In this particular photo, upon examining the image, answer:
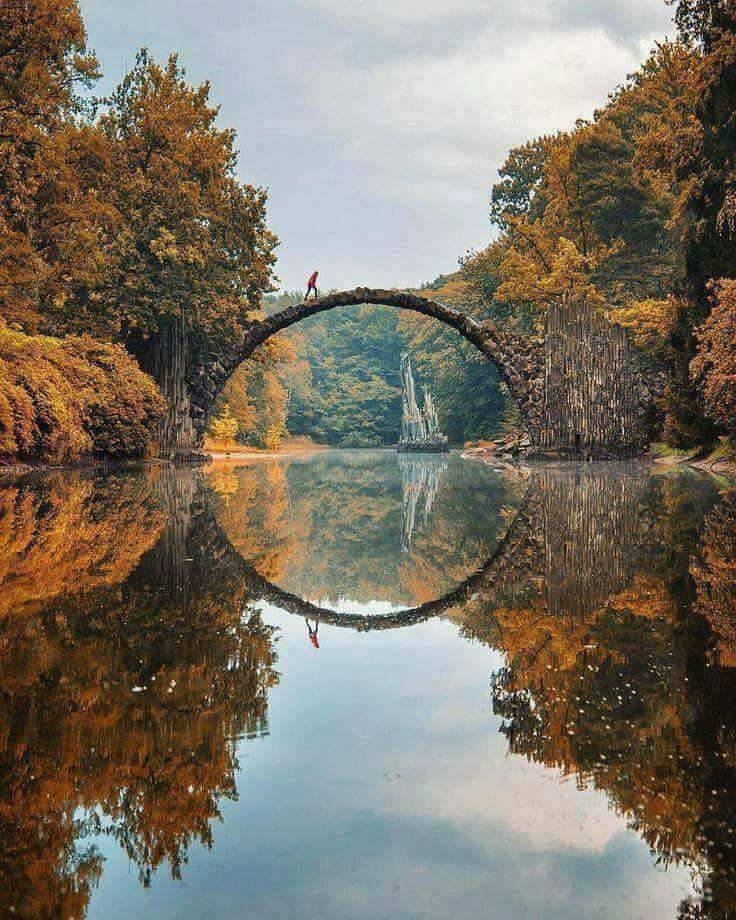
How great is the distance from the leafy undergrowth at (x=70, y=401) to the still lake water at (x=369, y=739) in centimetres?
1163

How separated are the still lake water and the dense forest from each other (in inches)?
492

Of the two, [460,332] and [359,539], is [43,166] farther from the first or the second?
[359,539]

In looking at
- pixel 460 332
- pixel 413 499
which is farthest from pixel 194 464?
pixel 413 499

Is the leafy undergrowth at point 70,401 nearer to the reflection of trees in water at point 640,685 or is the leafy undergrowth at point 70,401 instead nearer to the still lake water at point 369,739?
the still lake water at point 369,739

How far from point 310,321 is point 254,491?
96425 millimetres

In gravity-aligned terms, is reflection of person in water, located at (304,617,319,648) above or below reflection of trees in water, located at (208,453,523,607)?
below

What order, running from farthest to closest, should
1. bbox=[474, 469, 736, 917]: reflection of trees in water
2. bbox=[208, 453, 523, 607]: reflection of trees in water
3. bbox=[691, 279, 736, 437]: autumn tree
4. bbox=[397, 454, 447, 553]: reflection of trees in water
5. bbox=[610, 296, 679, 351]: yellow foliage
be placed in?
bbox=[610, 296, 679, 351]: yellow foliage → bbox=[691, 279, 736, 437]: autumn tree → bbox=[397, 454, 447, 553]: reflection of trees in water → bbox=[208, 453, 523, 607]: reflection of trees in water → bbox=[474, 469, 736, 917]: reflection of trees in water

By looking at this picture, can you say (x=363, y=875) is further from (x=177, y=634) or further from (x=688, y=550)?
(x=688, y=550)

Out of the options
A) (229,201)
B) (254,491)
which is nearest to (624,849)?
(254,491)

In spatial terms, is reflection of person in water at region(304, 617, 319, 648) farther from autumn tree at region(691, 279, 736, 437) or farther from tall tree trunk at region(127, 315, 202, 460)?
tall tree trunk at region(127, 315, 202, 460)

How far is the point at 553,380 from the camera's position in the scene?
2681 centimetres

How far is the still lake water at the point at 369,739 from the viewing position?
1893 millimetres

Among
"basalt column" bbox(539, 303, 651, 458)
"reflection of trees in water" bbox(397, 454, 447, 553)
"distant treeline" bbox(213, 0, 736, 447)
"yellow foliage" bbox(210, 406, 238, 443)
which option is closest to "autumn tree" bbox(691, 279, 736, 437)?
"distant treeline" bbox(213, 0, 736, 447)

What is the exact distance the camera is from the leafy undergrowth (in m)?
17.3
